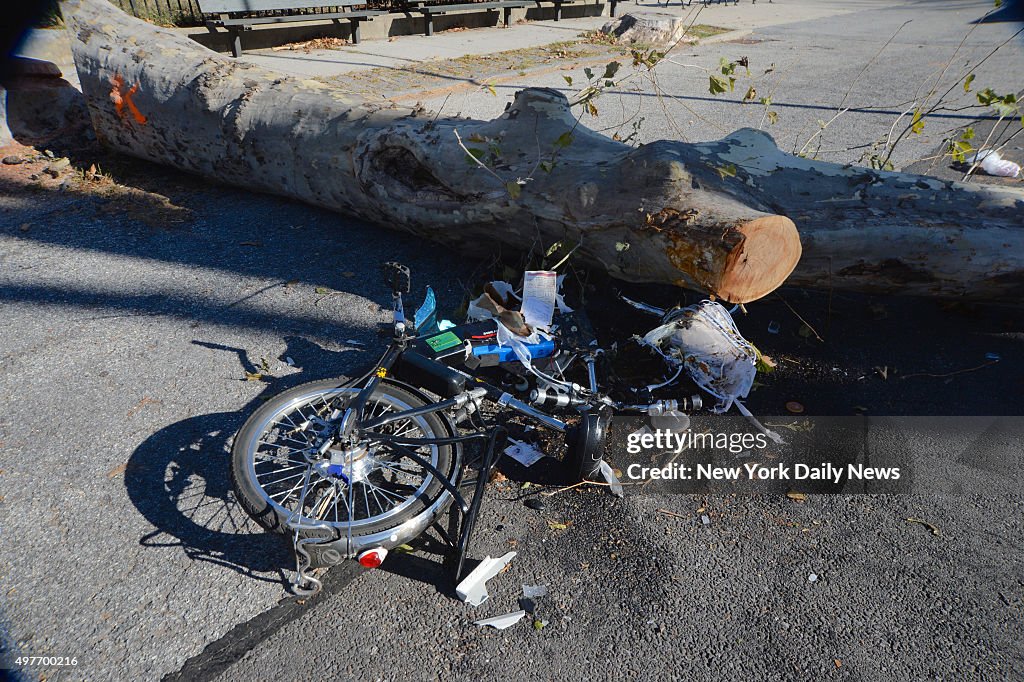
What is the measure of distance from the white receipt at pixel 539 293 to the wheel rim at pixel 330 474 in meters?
1.24

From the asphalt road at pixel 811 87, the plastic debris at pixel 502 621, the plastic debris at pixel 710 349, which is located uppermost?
the asphalt road at pixel 811 87

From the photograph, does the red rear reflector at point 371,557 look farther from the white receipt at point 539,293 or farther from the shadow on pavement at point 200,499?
the white receipt at point 539,293

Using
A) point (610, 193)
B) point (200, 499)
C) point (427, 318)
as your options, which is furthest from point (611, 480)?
point (200, 499)

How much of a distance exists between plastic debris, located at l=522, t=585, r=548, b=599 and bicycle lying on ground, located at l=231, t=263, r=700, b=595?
9.8 inches

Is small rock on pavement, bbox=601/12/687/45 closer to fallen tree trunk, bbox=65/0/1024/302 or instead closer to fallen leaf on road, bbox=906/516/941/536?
fallen tree trunk, bbox=65/0/1024/302

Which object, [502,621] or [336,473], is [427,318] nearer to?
[336,473]

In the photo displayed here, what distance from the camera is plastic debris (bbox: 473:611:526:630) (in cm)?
226

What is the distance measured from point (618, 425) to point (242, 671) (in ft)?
6.29

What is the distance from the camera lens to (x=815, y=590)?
2.42 m

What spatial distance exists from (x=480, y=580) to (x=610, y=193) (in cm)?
211

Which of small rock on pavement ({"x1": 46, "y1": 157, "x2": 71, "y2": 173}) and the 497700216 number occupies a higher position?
small rock on pavement ({"x1": 46, "y1": 157, "x2": 71, "y2": 173})

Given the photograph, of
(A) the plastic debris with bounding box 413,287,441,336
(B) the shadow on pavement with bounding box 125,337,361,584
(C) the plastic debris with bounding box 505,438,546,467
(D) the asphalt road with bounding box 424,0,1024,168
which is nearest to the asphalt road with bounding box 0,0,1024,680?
(B) the shadow on pavement with bounding box 125,337,361,584

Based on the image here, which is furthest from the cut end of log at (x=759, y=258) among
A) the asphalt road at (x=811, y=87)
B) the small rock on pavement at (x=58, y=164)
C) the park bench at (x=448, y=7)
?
the park bench at (x=448, y=7)

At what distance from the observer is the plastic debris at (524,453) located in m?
3.03
